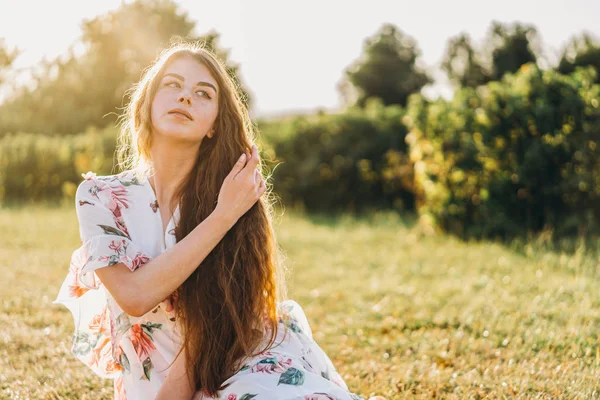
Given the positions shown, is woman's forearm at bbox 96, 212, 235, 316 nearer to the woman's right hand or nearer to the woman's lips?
the woman's right hand

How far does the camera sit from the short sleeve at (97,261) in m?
2.43

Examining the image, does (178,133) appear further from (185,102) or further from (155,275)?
(155,275)

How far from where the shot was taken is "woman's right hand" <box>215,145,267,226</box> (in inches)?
100

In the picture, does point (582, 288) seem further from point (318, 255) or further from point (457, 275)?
point (318, 255)

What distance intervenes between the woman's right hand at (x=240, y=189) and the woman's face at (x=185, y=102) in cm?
27

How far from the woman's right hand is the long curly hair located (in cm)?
18

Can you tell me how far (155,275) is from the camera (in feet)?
7.86

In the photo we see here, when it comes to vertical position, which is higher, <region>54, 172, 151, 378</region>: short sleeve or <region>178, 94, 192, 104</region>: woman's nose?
<region>178, 94, 192, 104</region>: woman's nose

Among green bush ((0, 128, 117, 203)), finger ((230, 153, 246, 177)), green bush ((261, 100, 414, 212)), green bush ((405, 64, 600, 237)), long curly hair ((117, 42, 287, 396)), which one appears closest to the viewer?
long curly hair ((117, 42, 287, 396))

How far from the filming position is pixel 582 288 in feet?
18.5

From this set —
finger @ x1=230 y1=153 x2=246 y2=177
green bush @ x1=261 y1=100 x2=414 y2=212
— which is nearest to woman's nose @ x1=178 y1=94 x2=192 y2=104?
finger @ x1=230 y1=153 x2=246 y2=177

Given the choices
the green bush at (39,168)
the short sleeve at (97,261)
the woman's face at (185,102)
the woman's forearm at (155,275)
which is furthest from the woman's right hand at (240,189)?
the green bush at (39,168)

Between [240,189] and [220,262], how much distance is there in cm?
35

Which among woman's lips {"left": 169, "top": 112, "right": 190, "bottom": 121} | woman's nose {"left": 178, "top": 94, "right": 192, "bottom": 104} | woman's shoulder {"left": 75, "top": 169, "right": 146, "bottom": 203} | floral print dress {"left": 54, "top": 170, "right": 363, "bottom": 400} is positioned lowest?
floral print dress {"left": 54, "top": 170, "right": 363, "bottom": 400}
